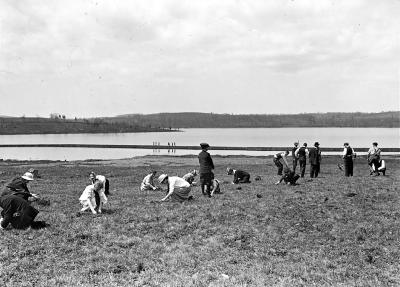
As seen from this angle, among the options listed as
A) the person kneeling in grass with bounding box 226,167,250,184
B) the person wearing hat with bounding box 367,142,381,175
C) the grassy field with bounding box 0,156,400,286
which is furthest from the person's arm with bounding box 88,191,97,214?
the person wearing hat with bounding box 367,142,381,175

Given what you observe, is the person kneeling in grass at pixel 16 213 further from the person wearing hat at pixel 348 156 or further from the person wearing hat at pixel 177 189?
the person wearing hat at pixel 348 156

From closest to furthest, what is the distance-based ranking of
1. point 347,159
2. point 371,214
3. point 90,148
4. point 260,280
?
1. point 260,280
2. point 371,214
3. point 347,159
4. point 90,148

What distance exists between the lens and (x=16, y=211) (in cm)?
1449

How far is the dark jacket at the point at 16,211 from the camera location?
564 inches

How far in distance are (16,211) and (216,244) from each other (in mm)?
7083

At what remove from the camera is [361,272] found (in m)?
10.4

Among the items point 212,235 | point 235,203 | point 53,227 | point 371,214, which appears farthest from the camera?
point 235,203

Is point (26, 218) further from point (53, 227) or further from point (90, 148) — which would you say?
point (90, 148)

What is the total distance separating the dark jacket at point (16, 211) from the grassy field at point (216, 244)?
38cm

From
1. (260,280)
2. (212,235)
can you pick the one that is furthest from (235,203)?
(260,280)

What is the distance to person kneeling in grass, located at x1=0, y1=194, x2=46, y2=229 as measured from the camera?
14.3m

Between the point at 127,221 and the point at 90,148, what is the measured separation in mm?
96742

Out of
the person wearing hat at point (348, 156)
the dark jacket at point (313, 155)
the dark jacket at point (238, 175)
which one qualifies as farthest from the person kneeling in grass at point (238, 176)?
the person wearing hat at point (348, 156)

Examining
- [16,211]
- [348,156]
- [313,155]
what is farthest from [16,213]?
[348,156]
